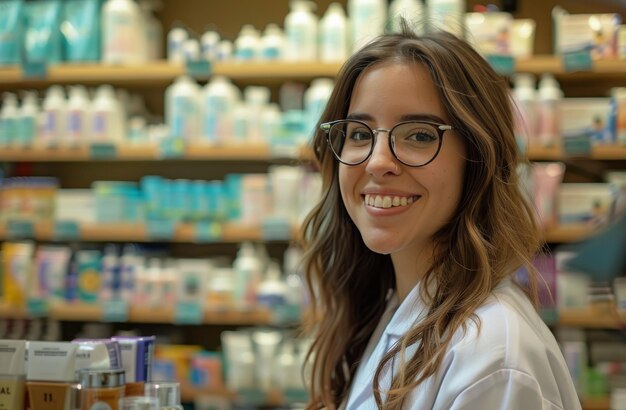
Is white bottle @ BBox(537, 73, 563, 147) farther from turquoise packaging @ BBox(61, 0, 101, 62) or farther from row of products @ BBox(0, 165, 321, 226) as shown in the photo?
turquoise packaging @ BBox(61, 0, 101, 62)

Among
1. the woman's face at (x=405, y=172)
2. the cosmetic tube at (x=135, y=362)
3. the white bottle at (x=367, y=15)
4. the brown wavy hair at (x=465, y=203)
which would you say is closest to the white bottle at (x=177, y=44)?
the white bottle at (x=367, y=15)

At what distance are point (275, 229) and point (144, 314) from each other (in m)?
0.69

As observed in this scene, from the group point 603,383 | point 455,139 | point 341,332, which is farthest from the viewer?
point 603,383

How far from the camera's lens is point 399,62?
1.33 m

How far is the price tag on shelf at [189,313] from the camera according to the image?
323 centimetres

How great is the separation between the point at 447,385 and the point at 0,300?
2.87 m

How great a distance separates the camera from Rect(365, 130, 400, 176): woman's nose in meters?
1.28

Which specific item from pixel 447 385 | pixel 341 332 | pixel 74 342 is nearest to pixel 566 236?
pixel 341 332

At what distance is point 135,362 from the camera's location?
1187 millimetres

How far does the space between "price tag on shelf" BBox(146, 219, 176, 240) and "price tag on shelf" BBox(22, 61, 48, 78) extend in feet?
2.75

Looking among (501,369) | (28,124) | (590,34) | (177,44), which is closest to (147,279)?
(28,124)

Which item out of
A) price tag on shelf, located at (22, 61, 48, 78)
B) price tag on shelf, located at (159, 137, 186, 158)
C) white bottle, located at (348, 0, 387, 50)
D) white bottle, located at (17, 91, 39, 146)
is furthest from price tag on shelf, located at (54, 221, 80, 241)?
white bottle, located at (348, 0, 387, 50)

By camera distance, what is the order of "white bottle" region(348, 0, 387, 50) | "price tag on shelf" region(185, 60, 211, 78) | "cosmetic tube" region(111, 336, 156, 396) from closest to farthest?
1. "cosmetic tube" region(111, 336, 156, 396)
2. "white bottle" region(348, 0, 387, 50)
3. "price tag on shelf" region(185, 60, 211, 78)

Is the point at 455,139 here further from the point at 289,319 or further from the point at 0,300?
the point at 0,300
